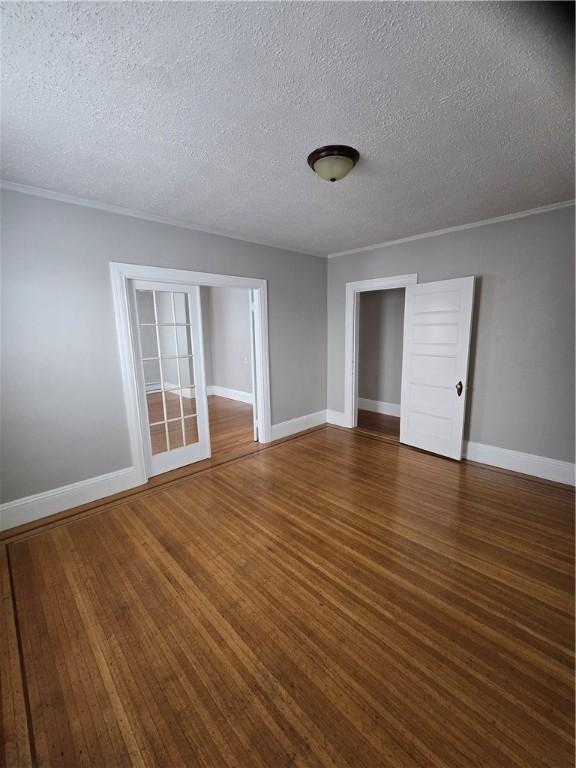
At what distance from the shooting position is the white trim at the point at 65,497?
2.49m

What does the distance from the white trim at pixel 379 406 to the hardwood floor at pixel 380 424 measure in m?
0.09

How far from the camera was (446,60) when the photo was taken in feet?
4.17

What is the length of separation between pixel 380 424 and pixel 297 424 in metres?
1.40

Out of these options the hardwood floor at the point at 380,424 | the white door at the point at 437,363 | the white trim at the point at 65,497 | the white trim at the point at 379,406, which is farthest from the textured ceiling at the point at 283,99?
the white trim at the point at 379,406

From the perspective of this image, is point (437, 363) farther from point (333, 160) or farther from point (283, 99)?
point (283, 99)

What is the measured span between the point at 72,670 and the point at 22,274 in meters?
2.58

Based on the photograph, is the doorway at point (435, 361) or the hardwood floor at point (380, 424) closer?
the doorway at point (435, 361)

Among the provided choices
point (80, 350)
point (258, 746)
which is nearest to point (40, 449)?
point (80, 350)

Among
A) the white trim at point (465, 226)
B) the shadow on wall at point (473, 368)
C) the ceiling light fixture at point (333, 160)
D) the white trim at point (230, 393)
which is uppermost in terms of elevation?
the white trim at point (465, 226)

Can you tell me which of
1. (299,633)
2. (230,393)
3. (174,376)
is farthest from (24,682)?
(230,393)

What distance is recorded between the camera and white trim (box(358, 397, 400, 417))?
5520 millimetres

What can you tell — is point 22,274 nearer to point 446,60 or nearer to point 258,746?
Answer: point 446,60

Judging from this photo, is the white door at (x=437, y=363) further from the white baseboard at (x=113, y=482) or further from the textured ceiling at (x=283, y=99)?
the textured ceiling at (x=283, y=99)

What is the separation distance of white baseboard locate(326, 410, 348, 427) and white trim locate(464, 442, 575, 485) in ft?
5.81
